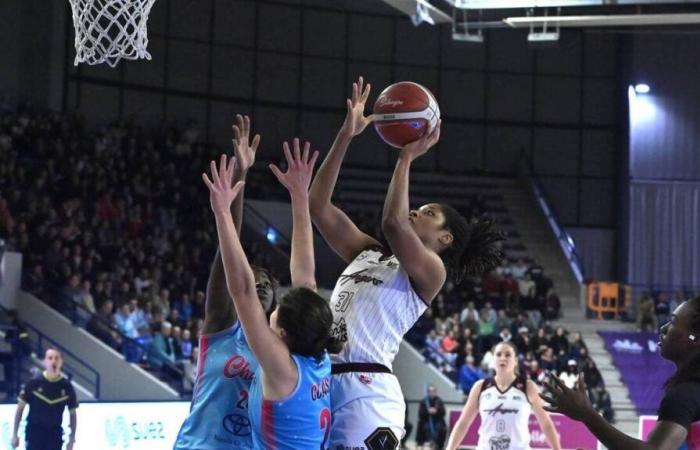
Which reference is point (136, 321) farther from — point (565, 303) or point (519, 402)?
point (565, 303)

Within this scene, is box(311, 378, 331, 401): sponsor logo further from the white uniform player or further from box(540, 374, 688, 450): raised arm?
box(540, 374, 688, 450): raised arm

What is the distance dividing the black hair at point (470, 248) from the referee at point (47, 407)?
22.8ft

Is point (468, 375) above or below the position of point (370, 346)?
below

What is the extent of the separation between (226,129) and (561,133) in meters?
8.39

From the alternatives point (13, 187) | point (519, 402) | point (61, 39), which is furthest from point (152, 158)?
point (519, 402)

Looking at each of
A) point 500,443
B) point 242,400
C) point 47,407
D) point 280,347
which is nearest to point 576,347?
point 500,443

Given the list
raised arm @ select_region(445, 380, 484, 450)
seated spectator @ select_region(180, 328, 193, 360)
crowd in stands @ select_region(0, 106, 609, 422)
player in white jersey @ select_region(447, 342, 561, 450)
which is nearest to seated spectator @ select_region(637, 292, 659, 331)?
crowd in stands @ select_region(0, 106, 609, 422)

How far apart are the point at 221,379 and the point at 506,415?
561cm

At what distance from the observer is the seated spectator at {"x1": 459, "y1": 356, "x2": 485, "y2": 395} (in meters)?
19.4

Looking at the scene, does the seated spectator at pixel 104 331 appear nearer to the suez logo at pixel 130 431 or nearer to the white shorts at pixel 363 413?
the suez logo at pixel 130 431

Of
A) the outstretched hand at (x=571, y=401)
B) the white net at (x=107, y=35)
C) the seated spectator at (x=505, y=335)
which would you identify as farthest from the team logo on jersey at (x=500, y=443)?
the seated spectator at (x=505, y=335)

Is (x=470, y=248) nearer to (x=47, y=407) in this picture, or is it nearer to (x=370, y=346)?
(x=370, y=346)

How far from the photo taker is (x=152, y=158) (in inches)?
874

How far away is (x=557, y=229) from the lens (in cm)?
2764
